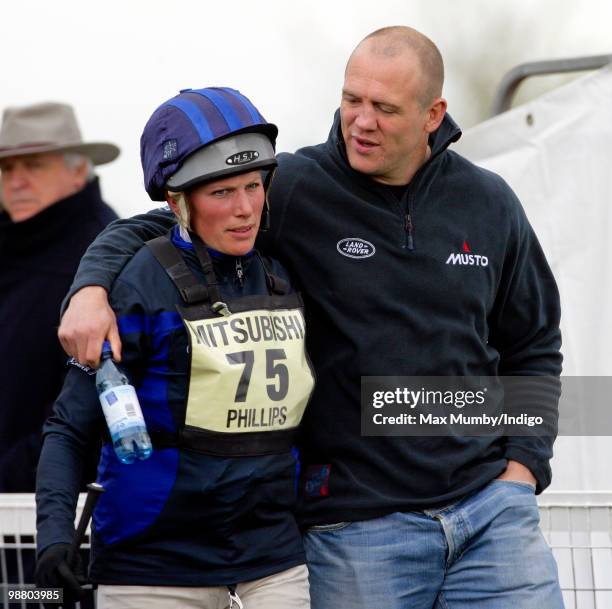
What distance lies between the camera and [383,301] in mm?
3410

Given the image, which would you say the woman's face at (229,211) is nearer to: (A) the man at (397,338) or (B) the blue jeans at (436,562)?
(A) the man at (397,338)

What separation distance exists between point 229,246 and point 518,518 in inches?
39.0

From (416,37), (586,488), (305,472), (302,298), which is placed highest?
(416,37)

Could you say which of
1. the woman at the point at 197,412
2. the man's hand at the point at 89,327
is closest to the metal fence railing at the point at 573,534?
the woman at the point at 197,412

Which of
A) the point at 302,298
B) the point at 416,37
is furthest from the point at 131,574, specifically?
the point at 416,37

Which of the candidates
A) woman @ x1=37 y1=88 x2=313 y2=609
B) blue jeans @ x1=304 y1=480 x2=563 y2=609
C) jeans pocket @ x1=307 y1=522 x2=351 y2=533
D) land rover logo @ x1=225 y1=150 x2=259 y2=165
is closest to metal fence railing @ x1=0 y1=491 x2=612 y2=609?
blue jeans @ x1=304 y1=480 x2=563 y2=609

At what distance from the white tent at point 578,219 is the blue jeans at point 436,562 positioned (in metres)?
1.70

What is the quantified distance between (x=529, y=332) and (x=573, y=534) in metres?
0.66

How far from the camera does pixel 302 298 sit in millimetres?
3398

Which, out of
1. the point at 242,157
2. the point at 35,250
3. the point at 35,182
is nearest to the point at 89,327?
the point at 242,157

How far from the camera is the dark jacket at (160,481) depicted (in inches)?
120

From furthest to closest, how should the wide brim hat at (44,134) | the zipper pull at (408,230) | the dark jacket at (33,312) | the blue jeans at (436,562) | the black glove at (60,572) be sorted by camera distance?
1. the wide brim hat at (44,134)
2. the dark jacket at (33,312)
3. the zipper pull at (408,230)
4. the blue jeans at (436,562)
5. the black glove at (60,572)

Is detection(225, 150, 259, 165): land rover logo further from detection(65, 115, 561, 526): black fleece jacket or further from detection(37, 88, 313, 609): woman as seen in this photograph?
detection(65, 115, 561, 526): black fleece jacket

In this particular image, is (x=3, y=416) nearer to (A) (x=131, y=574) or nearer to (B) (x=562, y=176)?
(A) (x=131, y=574)
